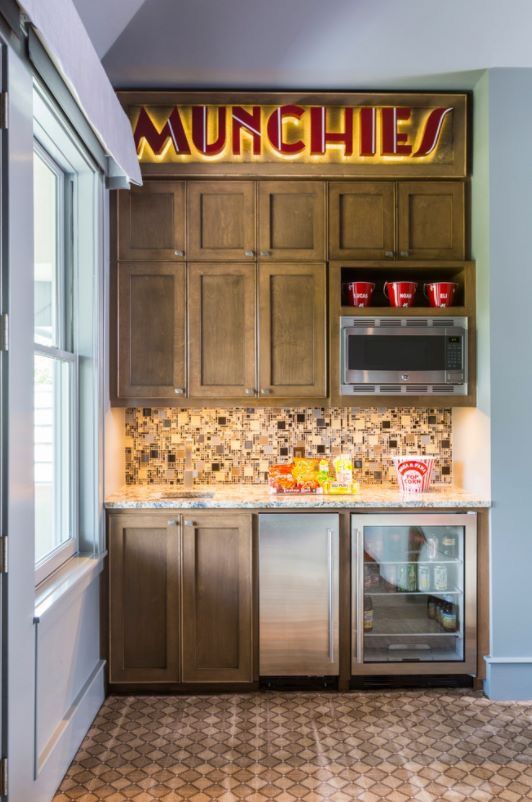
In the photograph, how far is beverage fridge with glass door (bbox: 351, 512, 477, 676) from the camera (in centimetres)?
303

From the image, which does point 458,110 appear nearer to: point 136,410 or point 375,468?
point 375,468

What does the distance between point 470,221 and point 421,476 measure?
136 cm

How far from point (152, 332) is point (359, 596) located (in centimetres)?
167

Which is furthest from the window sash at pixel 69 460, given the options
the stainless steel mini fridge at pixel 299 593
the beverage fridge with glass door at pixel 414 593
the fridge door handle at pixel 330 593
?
the beverage fridge with glass door at pixel 414 593

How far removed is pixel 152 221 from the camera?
3250 millimetres

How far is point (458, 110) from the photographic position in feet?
10.7

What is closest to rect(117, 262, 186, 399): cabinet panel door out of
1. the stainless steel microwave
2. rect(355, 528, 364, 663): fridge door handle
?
the stainless steel microwave

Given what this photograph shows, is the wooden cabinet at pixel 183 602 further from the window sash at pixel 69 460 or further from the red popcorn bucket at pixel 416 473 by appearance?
the red popcorn bucket at pixel 416 473

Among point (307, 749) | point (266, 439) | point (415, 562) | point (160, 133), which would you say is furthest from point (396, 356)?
point (307, 749)

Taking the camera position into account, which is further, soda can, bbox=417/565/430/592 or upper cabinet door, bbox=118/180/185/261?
upper cabinet door, bbox=118/180/185/261

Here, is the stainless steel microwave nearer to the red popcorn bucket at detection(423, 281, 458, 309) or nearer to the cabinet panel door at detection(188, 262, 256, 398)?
the red popcorn bucket at detection(423, 281, 458, 309)

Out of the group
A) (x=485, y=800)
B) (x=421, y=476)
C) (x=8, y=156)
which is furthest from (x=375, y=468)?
(x=8, y=156)

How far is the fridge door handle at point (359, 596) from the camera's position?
3.02 m

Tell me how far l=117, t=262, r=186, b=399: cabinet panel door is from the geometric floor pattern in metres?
1.53
